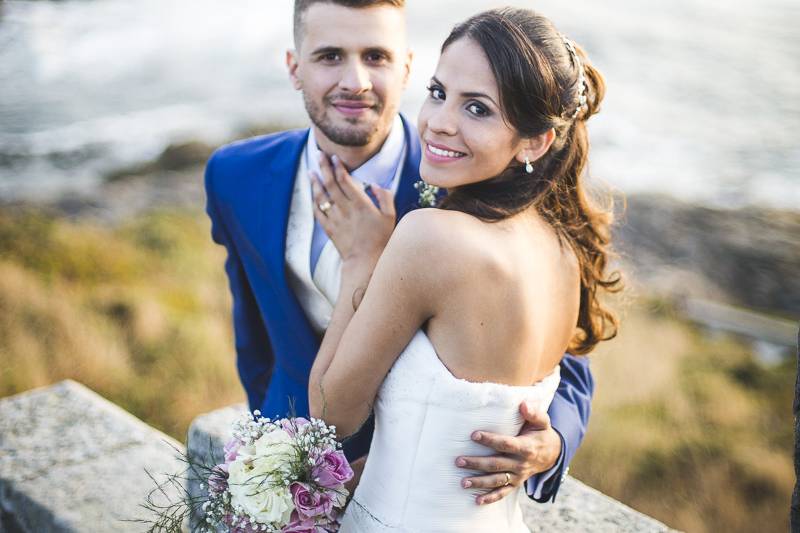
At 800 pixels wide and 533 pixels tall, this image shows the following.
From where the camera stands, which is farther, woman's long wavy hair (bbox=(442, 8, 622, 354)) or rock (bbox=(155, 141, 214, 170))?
rock (bbox=(155, 141, 214, 170))

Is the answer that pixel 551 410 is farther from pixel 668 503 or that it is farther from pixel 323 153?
pixel 668 503

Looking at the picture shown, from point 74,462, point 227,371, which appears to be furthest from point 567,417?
point 227,371

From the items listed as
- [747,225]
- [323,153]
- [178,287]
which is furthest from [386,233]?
[747,225]

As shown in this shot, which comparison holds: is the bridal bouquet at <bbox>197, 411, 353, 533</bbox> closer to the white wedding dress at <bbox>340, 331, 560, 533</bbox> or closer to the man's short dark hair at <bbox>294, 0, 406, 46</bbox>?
the white wedding dress at <bbox>340, 331, 560, 533</bbox>

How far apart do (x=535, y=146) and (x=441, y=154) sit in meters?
0.26

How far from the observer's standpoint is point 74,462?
3512 mm

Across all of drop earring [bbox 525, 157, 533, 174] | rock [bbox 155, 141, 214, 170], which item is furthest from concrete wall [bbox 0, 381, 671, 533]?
rock [bbox 155, 141, 214, 170]

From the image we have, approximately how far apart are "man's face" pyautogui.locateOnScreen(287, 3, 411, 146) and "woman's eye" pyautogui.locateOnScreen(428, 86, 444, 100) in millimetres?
618

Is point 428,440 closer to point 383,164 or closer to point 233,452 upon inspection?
point 233,452

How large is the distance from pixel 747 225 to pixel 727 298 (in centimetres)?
183

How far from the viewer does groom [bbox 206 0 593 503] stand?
283 centimetres

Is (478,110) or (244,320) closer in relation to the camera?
(478,110)

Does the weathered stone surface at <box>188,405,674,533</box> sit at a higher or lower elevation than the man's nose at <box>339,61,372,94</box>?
lower

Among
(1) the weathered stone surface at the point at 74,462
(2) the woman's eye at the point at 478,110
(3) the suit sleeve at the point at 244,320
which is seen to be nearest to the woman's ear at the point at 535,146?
(2) the woman's eye at the point at 478,110
